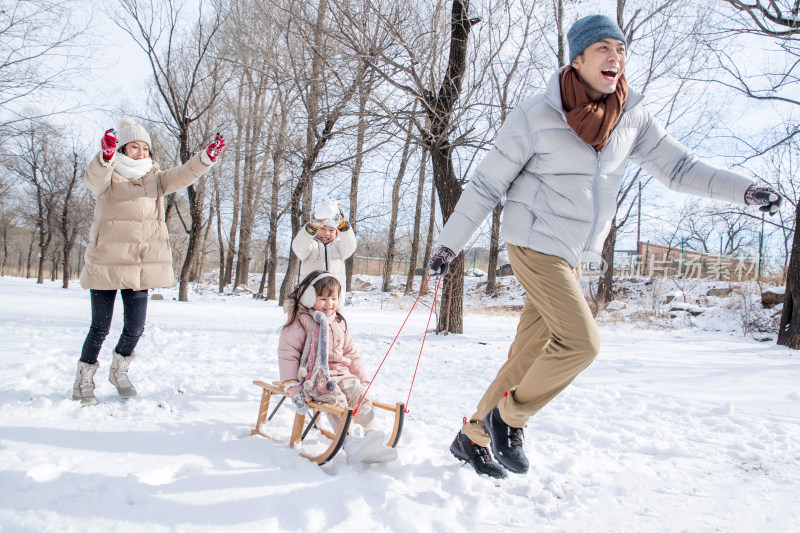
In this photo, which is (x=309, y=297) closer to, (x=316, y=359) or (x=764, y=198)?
(x=316, y=359)

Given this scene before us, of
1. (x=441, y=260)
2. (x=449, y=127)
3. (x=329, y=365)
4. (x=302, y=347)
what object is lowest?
(x=329, y=365)

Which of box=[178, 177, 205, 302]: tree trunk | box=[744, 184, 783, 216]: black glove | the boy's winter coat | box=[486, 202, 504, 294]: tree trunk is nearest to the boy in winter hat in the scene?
the boy's winter coat

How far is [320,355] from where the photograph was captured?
2.98m

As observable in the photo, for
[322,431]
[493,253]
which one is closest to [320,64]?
[322,431]

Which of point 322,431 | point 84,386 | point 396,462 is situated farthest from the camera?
point 84,386

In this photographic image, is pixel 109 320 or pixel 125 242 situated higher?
pixel 125 242

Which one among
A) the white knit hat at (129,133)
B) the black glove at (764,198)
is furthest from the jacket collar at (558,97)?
the white knit hat at (129,133)

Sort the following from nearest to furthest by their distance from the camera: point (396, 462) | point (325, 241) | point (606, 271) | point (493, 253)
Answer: point (396, 462)
point (325, 241)
point (606, 271)
point (493, 253)

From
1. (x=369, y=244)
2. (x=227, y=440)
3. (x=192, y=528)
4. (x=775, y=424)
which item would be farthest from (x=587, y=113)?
(x=369, y=244)

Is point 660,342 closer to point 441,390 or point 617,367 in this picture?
point 617,367

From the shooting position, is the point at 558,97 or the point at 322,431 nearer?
the point at 558,97

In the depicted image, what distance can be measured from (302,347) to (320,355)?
0.59 feet

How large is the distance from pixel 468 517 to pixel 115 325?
7313 millimetres

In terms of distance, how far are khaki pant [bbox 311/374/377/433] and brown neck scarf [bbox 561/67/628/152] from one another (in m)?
1.90
